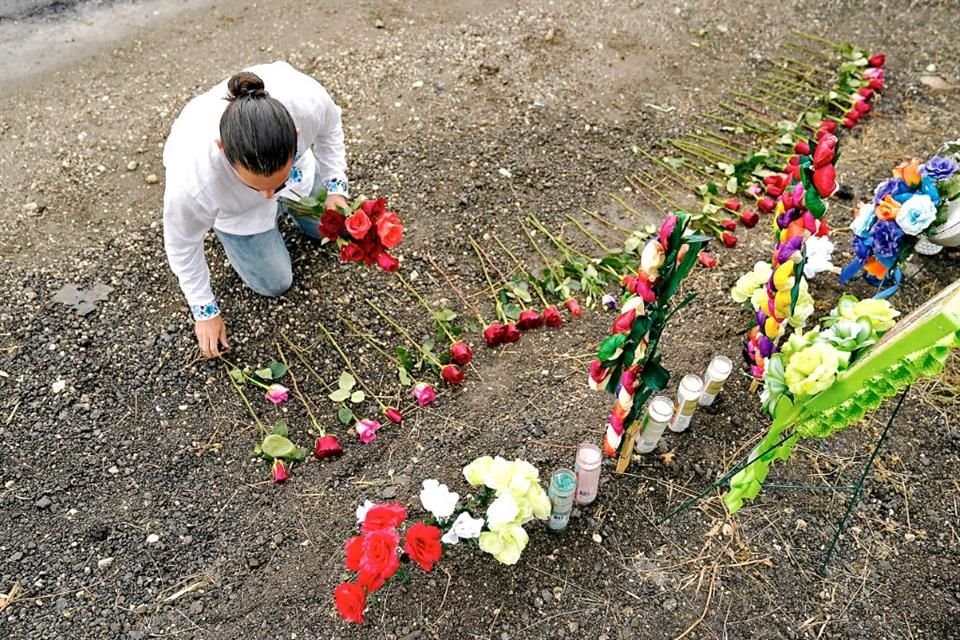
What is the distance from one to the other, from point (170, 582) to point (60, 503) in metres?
0.49

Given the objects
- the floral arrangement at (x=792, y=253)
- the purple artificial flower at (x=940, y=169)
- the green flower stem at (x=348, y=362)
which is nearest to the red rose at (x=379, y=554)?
the green flower stem at (x=348, y=362)

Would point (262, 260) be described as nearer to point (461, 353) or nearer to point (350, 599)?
point (461, 353)

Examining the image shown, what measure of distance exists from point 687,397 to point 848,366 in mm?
574

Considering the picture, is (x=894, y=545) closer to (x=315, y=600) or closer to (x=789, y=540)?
(x=789, y=540)

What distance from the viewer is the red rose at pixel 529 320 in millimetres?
2607

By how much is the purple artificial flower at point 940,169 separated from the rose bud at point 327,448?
222 centimetres

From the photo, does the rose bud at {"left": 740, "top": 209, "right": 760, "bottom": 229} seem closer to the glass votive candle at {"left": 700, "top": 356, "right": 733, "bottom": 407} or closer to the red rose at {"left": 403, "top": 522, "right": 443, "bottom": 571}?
the glass votive candle at {"left": 700, "top": 356, "right": 733, "bottom": 407}

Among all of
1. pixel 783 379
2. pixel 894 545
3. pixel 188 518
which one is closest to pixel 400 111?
pixel 188 518

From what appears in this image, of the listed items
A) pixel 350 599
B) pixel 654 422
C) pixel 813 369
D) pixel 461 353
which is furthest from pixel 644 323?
pixel 350 599

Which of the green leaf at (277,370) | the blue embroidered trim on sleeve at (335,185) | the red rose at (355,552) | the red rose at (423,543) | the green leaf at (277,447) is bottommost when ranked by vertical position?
the green leaf at (277,447)

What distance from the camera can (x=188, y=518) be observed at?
2230 mm

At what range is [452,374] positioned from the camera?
246 cm

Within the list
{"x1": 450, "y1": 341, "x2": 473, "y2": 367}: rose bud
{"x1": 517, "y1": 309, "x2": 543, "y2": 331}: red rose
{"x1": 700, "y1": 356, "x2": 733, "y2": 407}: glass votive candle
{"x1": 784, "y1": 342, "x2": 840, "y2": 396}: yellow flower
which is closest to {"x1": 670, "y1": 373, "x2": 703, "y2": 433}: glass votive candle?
{"x1": 700, "y1": 356, "x2": 733, "y2": 407}: glass votive candle

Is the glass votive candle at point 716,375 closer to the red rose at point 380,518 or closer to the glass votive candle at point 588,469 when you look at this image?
the glass votive candle at point 588,469
